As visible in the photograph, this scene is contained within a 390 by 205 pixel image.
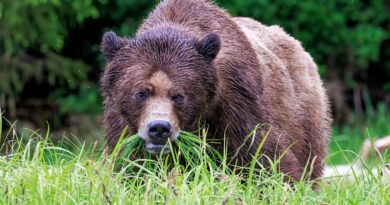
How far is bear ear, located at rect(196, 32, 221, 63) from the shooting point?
7219 millimetres

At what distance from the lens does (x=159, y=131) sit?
22.3ft

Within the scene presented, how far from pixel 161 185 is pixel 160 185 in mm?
36

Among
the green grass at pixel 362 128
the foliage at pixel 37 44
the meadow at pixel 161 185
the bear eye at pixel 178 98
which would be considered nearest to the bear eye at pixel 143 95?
the bear eye at pixel 178 98

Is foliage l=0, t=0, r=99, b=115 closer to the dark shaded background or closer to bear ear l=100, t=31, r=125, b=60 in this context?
the dark shaded background

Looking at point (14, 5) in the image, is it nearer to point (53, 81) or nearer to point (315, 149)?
point (53, 81)

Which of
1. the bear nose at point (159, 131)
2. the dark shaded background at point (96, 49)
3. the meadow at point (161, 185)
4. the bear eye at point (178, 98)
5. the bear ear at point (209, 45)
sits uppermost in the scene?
the bear ear at point (209, 45)

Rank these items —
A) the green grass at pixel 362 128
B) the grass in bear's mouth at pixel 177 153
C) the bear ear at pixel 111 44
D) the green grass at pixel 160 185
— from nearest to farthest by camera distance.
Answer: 1. the green grass at pixel 160 185
2. the grass in bear's mouth at pixel 177 153
3. the bear ear at pixel 111 44
4. the green grass at pixel 362 128

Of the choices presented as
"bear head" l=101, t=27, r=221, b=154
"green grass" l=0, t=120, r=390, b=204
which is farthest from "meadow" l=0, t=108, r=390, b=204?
"bear head" l=101, t=27, r=221, b=154

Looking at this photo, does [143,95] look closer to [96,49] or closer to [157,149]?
[157,149]

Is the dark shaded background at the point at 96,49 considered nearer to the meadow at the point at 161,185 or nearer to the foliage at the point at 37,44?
the foliage at the point at 37,44

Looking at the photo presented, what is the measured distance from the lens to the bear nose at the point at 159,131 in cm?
680

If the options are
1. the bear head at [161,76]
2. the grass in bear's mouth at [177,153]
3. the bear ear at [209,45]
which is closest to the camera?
the grass in bear's mouth at [177,153]

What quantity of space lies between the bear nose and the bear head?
0.10 m

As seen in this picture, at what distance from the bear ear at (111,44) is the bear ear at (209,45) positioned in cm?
49
